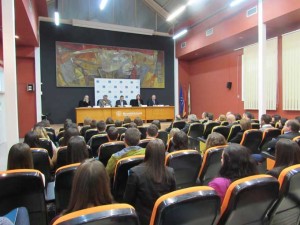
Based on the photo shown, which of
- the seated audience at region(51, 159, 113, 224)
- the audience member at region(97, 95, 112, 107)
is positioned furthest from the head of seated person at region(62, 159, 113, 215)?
the audience member at region(97, 95, 112, 107)

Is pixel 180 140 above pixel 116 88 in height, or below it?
below

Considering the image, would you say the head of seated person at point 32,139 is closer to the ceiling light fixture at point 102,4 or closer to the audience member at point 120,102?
the audience member at point 120,102

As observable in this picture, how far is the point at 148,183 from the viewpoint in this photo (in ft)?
5.74

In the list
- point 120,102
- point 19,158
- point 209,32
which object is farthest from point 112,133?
point 209,32

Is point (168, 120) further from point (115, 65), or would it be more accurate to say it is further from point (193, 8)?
point (193, 8)

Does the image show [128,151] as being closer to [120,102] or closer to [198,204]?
[198,204]

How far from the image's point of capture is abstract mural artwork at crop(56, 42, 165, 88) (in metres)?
9.94

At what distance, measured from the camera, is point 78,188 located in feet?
4.13

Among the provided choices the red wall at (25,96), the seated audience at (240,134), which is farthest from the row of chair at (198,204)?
the red wall at (25,96)

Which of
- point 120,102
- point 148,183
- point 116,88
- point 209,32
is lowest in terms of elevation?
point 148,183

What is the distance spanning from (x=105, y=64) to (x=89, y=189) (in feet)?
32.1

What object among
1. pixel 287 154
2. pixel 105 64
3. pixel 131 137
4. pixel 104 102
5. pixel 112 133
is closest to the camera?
pixel 287 154

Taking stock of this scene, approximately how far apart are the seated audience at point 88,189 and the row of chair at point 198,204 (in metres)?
0.26

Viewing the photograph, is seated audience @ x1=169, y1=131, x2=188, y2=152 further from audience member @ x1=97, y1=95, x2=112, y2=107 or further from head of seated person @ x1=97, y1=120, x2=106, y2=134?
audience member @ x1=97, y1=95, x2=112, y2=107
